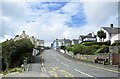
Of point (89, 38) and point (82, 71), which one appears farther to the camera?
Answer: point (89, 38)

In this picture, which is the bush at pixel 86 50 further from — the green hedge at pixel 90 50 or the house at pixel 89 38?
the house at pixel 89 38

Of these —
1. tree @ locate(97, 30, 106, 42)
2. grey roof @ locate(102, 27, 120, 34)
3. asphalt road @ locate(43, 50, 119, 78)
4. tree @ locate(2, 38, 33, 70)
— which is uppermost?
grey roof @ locate(102, 27, 120, 34)

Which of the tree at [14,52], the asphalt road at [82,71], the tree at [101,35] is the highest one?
the tree at [101,35]

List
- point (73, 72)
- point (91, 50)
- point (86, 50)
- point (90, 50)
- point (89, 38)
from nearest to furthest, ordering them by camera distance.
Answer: point (73, 72) < point (91, 50) < point (90, 50) < point (86, 50) < point (89, 38)

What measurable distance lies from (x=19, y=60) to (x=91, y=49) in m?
17.7

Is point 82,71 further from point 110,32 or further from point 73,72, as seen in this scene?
point 110,32

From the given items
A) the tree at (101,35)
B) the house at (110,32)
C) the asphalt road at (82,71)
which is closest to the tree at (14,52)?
the asphalt road at (82,71)

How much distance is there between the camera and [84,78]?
22.3m

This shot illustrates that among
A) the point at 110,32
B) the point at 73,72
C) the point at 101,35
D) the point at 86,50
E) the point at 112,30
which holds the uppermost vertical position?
the point at 112,30

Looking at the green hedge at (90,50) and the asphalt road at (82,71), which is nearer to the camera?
the asphalt road at (82,71)

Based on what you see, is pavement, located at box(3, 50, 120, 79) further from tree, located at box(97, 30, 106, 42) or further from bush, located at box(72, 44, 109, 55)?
tree, located at box(97, 30, 106, 42)

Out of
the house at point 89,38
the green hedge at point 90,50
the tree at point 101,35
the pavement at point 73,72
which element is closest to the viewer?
the pavement at point 73,72

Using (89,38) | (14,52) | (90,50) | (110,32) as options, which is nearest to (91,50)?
(90,50)

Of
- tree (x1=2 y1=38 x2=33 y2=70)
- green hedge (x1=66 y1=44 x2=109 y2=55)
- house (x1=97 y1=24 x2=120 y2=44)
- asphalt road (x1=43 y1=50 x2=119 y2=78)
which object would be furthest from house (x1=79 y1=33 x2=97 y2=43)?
asphalt road (x1=43 y1=50 x2=119 y2=78)
